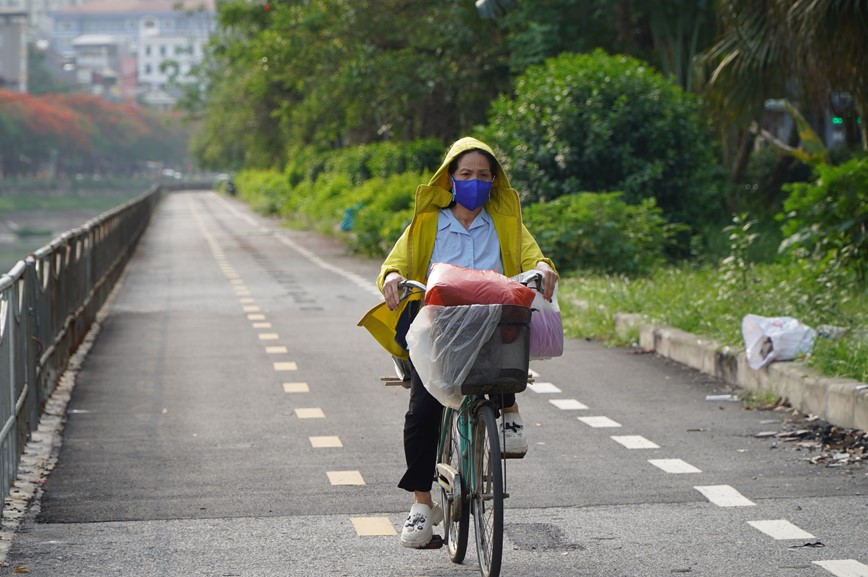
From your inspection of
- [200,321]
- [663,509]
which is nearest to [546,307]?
[663,509]

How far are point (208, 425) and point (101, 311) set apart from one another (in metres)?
9.24

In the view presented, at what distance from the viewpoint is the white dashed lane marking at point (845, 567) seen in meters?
5.84

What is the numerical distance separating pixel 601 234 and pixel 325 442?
414 inches

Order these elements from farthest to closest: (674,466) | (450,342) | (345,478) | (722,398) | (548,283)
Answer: (722,398), (674,466), (345,478), (548,283), (450,342)

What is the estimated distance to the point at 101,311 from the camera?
18.7 metres

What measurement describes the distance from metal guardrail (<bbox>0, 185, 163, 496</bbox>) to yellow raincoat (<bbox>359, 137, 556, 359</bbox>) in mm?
2130

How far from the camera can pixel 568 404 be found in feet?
35.0

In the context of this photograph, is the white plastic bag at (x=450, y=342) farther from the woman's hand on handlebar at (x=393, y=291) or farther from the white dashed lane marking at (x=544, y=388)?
the white dashed lane marking at (x=544, y=388)

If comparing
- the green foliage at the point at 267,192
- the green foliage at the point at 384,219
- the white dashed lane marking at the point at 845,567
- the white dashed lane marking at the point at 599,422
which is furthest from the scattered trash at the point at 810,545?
the green foliage at the point at 267,192

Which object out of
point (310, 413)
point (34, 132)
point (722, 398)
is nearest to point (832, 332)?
point (722, 398)

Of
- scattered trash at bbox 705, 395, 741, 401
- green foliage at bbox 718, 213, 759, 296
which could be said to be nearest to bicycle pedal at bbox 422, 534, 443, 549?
scattered trash at bbox 705, 395, 741, 401

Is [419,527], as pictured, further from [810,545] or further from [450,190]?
[810,545]

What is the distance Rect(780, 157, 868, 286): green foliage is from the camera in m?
13.9

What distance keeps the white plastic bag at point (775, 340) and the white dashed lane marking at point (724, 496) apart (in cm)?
324
